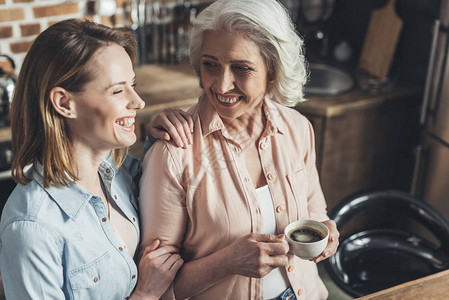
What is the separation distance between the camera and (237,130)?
1.60 meters

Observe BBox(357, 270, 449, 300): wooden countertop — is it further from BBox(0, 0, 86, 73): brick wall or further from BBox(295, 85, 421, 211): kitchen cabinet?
BBox(0, 0, 86, 73): brick wall

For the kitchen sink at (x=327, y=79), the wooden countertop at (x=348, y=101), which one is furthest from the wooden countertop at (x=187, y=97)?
the kitchen sink at (x=327, y=79)

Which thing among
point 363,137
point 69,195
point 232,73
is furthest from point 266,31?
point 363,137

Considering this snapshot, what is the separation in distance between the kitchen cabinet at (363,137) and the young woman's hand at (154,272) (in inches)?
57.6

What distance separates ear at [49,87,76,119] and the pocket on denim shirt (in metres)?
0.36

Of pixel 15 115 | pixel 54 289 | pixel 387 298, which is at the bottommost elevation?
pixel 387 298

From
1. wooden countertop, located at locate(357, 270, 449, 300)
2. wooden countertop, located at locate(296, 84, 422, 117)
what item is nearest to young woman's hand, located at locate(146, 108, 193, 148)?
wooden countertop, located at locate(357, 270, 449, 300)

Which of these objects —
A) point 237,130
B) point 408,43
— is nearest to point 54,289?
point 237,130

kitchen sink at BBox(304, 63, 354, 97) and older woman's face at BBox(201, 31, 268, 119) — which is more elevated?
older woman's face at BBox(201, 31, 268, 119)

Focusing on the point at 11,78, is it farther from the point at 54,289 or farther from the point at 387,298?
the point at 387,298

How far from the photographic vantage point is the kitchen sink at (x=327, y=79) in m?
3.16

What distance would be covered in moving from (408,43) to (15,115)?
2343 millimetres

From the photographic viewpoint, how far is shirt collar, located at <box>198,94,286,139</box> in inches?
60.1

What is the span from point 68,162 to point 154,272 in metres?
0.38
